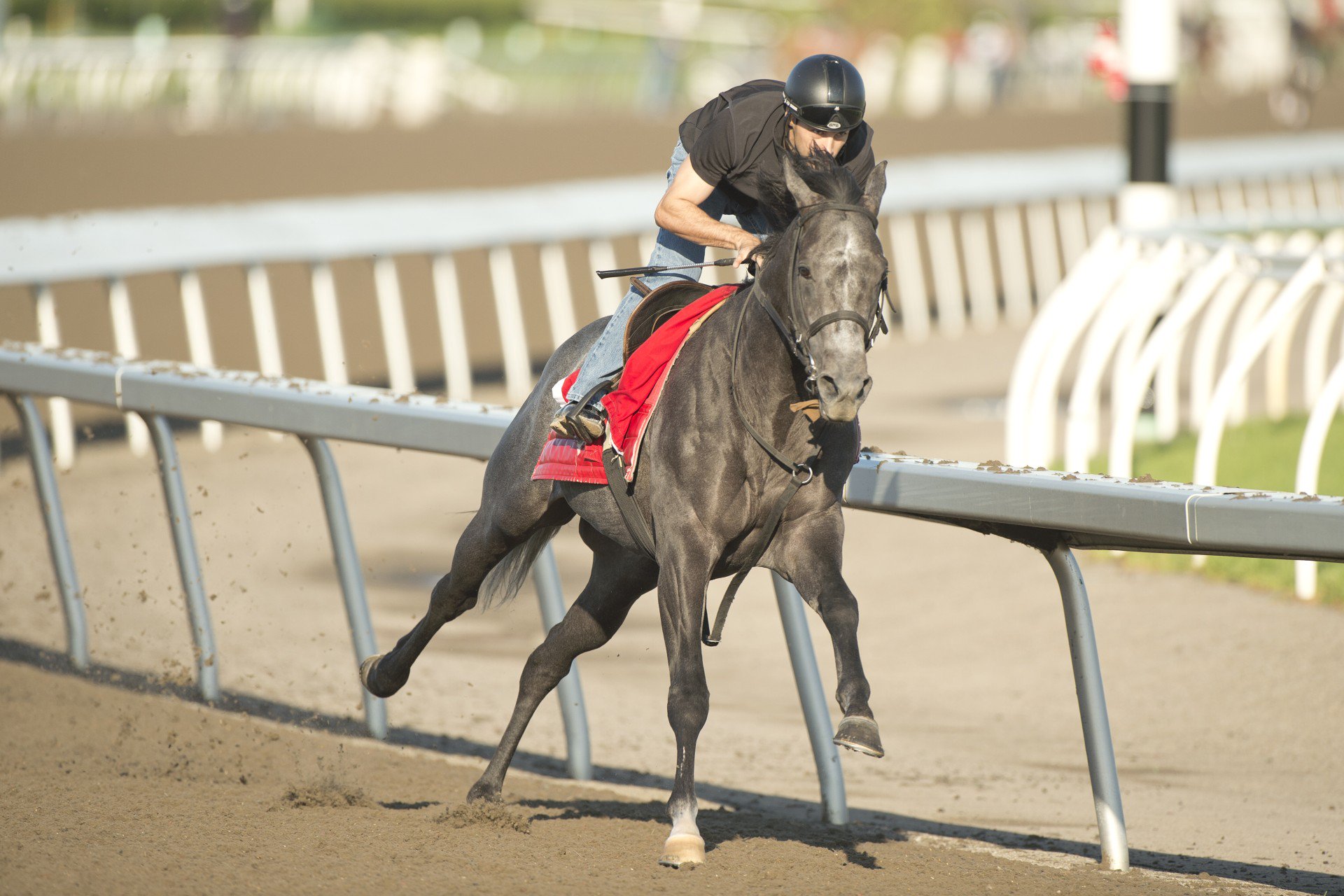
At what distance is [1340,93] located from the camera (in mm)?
37250

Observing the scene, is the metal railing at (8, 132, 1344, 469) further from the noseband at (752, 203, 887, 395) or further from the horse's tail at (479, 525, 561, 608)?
the noseband at (752, 203, 887, 395)

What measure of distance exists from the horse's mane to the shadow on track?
5.16ft

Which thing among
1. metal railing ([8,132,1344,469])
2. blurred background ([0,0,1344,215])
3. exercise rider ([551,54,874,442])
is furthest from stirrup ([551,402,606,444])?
blurred background ([0,0,1344,215])

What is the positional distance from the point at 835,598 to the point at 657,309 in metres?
1.09

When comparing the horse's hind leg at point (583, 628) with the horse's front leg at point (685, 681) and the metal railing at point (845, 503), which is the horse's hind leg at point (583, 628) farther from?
the horse's front leg at point (685, 681)

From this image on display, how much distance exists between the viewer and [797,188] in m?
4.32

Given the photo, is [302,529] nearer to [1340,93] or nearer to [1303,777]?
[1303,777]

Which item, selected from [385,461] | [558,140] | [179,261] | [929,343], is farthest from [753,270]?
[558,140]

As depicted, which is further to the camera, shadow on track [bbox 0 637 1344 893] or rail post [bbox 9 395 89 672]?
rail post [bbox 9 395 89 672]

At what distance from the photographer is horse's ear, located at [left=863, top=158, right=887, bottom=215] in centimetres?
432

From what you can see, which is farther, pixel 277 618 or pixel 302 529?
pixel 302 529

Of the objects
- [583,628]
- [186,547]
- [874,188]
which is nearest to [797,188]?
[874,188]

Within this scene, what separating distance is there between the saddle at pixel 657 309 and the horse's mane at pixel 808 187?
0.42 meters

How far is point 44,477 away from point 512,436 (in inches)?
111
